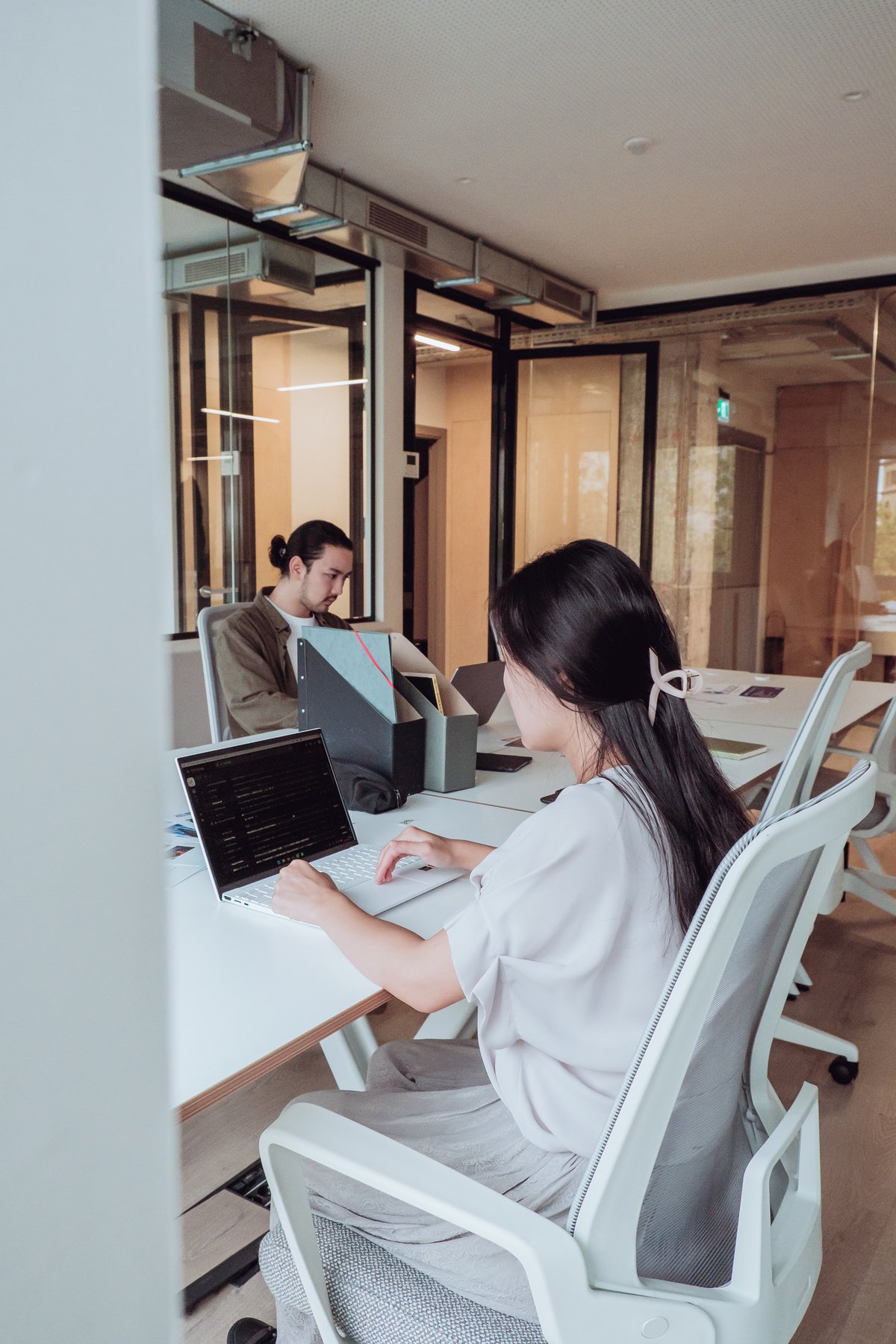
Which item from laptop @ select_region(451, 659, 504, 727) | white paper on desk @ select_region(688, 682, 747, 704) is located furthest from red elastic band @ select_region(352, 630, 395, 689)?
white paper on desk @ select_region(688, 682, 747, 704)

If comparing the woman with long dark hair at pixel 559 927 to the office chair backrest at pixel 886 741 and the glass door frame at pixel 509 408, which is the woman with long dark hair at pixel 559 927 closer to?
the office chair backrest at pixel 886 741

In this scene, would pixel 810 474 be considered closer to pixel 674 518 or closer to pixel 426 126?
pixel 674 518

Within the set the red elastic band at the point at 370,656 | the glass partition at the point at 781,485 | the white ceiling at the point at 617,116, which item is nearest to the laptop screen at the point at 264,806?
Answer: the red elastic band at the point at 370,656

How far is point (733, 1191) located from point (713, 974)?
16.1 inches

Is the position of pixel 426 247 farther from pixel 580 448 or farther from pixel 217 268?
pixel 580 448

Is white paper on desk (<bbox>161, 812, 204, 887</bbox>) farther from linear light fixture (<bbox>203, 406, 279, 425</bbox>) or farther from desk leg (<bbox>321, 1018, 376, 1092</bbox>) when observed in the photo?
linear light fixture (<bbox>203, 406, 279, 425</bbox>)

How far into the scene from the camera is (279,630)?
10.2 feet

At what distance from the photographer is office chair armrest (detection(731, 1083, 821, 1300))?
942mm

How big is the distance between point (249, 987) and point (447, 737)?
1.06 meters

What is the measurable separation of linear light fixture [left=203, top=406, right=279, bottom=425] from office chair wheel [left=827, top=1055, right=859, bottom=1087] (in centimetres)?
359

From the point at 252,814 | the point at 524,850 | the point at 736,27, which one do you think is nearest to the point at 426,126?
the point at 736,27

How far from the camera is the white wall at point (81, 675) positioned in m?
0.24

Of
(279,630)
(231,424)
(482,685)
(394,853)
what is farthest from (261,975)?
(231,424)

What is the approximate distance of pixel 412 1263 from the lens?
3.49 ft
